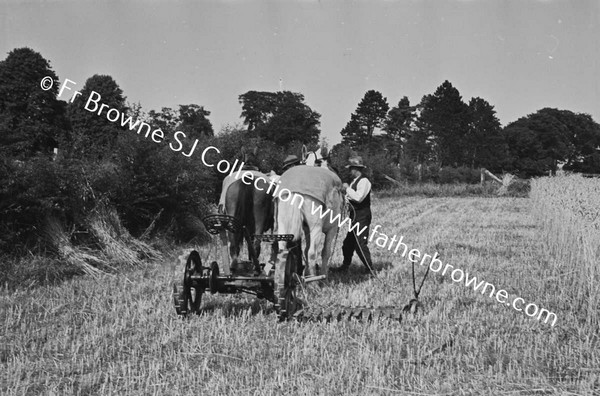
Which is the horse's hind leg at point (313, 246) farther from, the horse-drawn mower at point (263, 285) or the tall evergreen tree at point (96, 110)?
the tall evergreen tree at point (96, 110)

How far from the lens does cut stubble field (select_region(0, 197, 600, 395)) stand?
13.7 feet

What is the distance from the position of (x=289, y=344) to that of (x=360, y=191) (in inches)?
155

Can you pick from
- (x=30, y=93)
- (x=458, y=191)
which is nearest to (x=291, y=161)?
(x=458, y=191)

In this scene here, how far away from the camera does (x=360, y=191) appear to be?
28.1 feet

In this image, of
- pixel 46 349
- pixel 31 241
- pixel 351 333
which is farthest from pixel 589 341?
pixel 31 241

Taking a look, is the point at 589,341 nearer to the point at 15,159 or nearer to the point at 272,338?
the point at 272,338

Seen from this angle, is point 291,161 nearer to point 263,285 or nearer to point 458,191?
point 263,285

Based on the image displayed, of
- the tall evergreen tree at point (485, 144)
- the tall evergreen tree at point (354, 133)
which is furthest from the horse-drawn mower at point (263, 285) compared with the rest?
the tall evergreen tree at point (354, 133)

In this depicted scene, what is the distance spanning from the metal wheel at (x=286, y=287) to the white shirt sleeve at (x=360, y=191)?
8.18 feet

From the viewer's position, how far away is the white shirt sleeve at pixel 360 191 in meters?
8.53

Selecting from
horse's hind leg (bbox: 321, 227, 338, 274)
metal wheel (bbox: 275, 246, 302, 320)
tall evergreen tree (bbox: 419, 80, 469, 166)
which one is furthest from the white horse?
tall evergreen tree (bbox: 419, 80, 469, 166)

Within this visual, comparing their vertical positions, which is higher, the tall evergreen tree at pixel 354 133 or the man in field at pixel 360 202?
the tall evergreen tree at pixel 354 133

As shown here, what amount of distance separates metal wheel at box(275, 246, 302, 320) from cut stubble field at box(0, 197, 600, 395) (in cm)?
20

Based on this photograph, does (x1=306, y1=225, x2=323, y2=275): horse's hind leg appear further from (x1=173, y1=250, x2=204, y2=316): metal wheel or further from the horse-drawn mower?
(x1=173, y1=250, x2=204, y2=316): metal wheel
